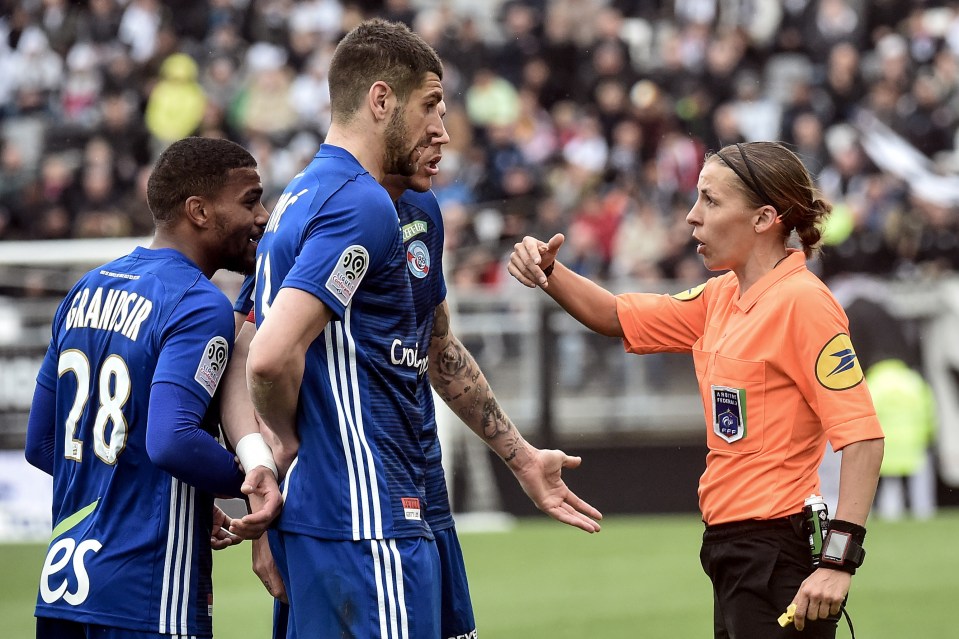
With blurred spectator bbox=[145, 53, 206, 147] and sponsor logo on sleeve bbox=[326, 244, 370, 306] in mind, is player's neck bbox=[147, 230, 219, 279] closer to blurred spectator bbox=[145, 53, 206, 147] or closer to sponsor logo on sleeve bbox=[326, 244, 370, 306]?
sponsor logo on sleeve bbox=[326, 244, 370, 306]

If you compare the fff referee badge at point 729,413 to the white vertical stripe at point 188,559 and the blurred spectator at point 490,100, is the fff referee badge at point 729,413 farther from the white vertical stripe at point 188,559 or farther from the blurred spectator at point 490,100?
the blurred spectator at point 490,100

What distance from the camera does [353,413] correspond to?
3475mm

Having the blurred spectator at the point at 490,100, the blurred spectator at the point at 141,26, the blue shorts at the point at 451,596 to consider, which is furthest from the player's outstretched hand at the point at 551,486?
the blurred spectator at the point at 141,26

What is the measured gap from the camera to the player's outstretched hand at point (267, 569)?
363 centimetres

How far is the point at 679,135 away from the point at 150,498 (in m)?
13.7

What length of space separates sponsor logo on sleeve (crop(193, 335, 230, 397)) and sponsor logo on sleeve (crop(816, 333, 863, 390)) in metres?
1.71

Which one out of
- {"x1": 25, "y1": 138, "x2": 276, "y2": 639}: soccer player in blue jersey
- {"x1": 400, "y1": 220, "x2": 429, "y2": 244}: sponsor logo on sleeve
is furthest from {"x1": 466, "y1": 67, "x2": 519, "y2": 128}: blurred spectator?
{"x1": 25, "y1": 138, "x2": 276, "y2": 639}: soccer player in blue jersey

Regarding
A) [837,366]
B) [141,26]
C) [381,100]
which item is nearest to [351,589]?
[381,100]

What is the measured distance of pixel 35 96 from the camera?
18188 millimetres

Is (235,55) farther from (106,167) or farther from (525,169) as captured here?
(525,169)

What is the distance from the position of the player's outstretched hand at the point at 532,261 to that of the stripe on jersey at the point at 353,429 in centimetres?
95

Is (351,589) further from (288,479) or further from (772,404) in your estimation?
→ (772,404)

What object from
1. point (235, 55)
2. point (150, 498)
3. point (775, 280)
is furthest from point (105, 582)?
point (235, 55)

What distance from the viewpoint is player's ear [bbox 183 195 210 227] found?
12.9 feet
